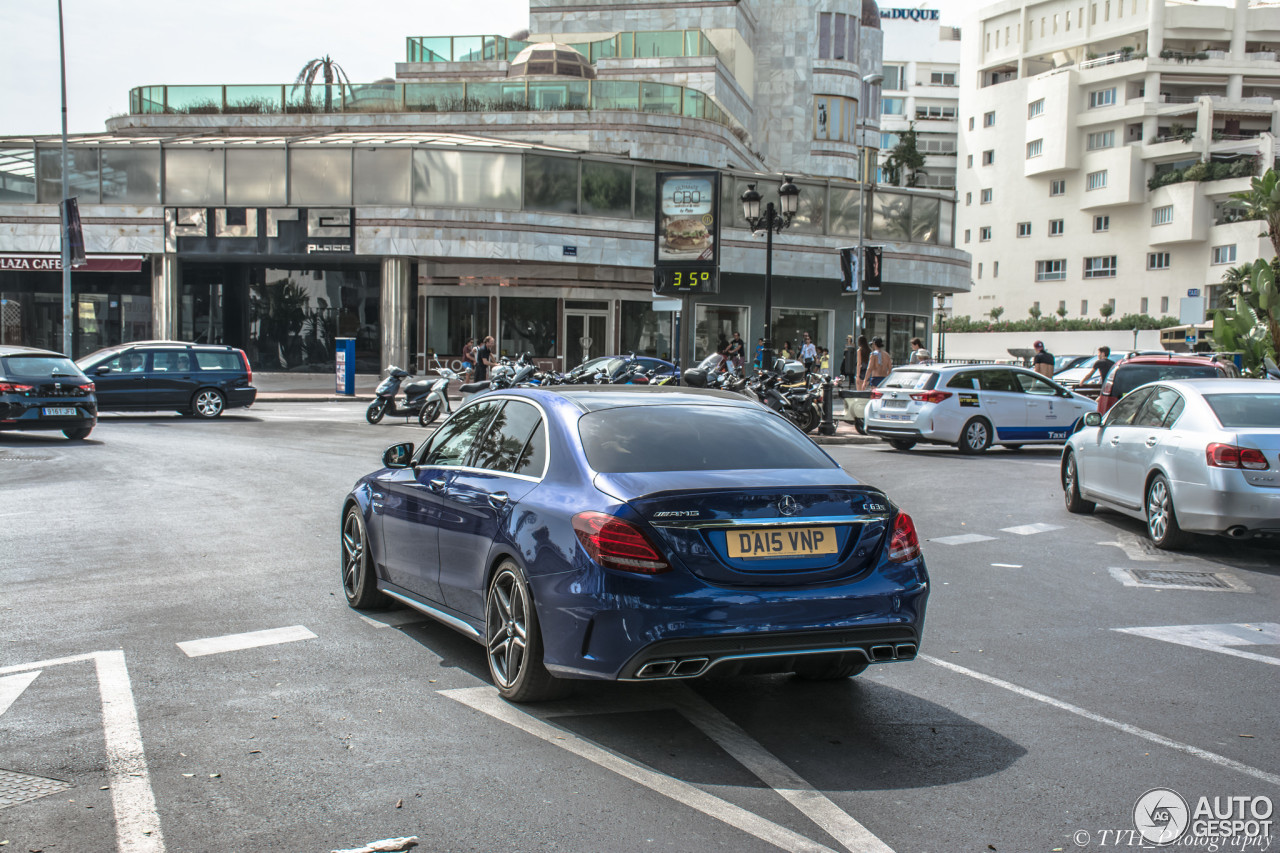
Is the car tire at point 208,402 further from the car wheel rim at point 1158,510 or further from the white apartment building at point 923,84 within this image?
the white apartment building at point 923,84

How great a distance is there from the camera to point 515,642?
16.9 feet

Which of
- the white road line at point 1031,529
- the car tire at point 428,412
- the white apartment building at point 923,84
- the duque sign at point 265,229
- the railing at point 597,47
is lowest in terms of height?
the white road line at point 1031,529

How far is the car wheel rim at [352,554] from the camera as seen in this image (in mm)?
7090

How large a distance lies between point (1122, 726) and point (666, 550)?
2153 mm

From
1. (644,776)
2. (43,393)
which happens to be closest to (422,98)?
(43,393)

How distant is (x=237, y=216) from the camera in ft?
125

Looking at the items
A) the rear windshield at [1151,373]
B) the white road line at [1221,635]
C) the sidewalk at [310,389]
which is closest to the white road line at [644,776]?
the white road line at [1221,635]

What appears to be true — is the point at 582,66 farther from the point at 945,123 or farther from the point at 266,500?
the point at 945,123

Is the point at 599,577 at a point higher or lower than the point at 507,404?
lower

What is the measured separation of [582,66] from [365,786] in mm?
47880

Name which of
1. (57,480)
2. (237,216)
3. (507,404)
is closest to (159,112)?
(237,216)

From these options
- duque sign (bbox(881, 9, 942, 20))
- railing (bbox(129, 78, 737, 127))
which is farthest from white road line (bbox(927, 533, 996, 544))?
duque sign (bbox(881, 9, 942, 20))

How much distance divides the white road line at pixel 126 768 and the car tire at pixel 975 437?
51.1 ft

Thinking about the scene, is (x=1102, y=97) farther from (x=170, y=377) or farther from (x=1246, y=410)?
(x=1246, y=410)
